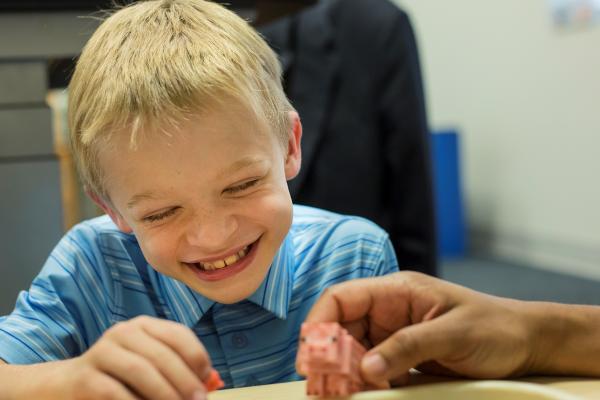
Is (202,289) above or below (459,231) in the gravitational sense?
above

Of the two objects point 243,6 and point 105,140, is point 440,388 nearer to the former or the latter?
point 105,140

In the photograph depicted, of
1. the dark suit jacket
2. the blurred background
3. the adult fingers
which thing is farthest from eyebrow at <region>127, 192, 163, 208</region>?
the dark suit jacket

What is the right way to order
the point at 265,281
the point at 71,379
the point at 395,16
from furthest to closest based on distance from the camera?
the point at 395,16 < the point at 265,281 < the point at 71,379

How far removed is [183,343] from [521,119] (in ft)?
11.3

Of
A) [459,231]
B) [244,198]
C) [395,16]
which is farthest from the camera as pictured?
[459,231]

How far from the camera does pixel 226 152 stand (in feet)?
2.62

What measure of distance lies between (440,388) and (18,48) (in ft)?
2.82

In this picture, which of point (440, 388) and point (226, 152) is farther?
point (226, 152)

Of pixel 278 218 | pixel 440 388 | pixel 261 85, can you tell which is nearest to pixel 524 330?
pixel 440 388

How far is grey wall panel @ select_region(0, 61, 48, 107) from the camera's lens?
4.13ft

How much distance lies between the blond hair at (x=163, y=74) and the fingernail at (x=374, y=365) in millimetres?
321

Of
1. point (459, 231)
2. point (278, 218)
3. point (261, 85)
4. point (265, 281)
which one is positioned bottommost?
point (459, 231)

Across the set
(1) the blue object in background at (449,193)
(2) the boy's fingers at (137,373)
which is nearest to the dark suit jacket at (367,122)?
(2) the boy's fingers at (137,373)

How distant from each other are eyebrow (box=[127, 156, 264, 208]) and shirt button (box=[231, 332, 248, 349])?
0.23 meters
